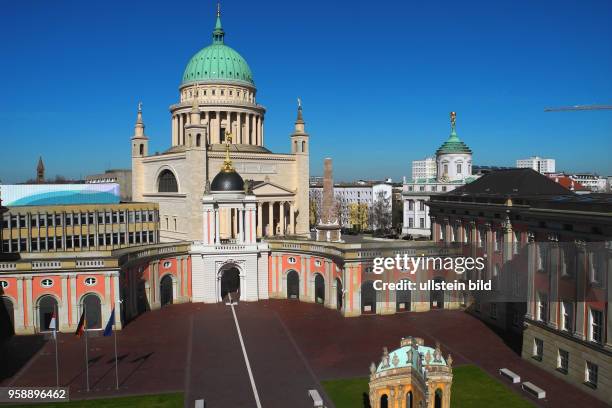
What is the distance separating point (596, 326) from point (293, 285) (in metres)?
28.9

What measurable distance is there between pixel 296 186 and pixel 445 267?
3495 cm

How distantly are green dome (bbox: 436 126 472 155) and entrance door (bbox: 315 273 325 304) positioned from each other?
4754 cm

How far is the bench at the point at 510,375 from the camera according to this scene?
1238 inches

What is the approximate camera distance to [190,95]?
276 feet

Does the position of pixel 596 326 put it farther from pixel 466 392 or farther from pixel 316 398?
pixel 316 398

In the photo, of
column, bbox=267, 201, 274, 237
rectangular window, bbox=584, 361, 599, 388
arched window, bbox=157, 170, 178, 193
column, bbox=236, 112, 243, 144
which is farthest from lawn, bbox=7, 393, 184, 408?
column, bbox=236, 112, 243, 144

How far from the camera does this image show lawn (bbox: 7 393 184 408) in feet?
94.3

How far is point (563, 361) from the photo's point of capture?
32594mm

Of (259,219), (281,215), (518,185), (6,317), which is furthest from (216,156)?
(518,185)

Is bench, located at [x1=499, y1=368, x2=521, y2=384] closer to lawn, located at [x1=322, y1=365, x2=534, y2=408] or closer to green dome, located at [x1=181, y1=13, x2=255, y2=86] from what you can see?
lawn, located at [x1=322, y1=365, x2=534, y2=408]

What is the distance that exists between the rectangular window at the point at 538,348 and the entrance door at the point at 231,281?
93.9ft

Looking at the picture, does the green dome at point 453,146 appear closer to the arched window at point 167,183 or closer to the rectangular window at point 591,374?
the arched window at point 167,183

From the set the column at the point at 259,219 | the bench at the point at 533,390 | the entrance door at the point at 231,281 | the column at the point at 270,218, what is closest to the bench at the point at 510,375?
the bench at the point at 533,390

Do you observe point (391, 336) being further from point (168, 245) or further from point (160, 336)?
point (168, 245)
